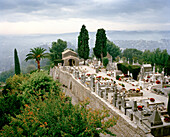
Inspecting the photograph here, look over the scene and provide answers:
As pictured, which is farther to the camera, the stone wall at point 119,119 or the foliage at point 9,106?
the foliage at point 9,106

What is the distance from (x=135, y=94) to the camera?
590 inches

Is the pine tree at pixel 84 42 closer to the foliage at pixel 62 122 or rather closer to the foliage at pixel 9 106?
the foliage at pixel 9 106

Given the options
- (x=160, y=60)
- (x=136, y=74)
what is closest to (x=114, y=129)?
(x=136, y=74)

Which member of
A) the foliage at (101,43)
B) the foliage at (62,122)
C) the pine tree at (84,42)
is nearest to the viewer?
the foliage at (62,122)

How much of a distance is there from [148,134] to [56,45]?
53479mm

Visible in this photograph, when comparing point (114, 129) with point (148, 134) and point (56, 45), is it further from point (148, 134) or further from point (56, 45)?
point (56, 45)

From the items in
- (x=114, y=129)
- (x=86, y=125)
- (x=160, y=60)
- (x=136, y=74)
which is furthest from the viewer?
(x=160, y=60)

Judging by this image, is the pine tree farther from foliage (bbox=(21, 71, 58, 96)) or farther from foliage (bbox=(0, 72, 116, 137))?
foliage (bbox=(0, 72, 116, 137))

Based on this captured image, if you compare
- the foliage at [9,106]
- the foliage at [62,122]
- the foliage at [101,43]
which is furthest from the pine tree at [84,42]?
the foliage at [62,122]

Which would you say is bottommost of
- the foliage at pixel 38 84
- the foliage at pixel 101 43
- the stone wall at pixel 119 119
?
the stone wall at pixel 119 119

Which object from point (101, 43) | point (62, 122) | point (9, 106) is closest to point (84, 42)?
point (101, 43)

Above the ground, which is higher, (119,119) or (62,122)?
(62,122)

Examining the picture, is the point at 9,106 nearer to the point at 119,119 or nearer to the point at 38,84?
the point at 38,84

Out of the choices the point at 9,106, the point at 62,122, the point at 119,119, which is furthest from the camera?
the point at 9,106
